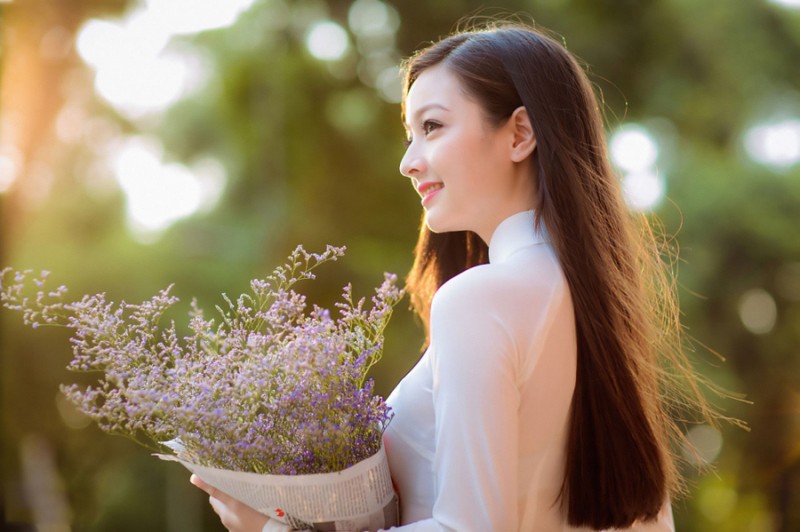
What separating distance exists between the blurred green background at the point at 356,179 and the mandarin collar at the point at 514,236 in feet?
15.3

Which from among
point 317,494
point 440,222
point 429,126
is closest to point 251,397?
point 317,494

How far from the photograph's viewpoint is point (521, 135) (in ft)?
5.08

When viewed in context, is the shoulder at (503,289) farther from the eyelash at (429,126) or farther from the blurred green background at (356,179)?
the blurred green background at (356,179)

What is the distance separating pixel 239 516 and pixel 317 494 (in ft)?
0.59

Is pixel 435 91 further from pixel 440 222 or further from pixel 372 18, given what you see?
pixel 372 18

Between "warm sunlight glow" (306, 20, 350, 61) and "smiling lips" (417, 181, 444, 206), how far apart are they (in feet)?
20.0

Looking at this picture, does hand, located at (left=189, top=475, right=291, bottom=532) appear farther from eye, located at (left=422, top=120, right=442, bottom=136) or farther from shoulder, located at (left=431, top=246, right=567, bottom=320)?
eye, located at (left=422, top=120, right=442, bottom=136)

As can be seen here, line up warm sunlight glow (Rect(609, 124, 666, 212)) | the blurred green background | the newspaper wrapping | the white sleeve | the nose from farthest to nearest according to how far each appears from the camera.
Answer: the blurred green background, warm sunlight glow (Rect(609, 124, 666, 212)), the nose, the newspaper wrapping, the white sleeve

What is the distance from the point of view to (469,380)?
1.26 metres

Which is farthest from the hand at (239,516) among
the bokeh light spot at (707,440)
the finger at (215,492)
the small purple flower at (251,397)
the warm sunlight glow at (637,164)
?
the bokeh light spot at (707,440)

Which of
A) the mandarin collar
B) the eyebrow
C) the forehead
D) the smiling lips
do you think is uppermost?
the forehead

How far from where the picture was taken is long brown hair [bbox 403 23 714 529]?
1432mm

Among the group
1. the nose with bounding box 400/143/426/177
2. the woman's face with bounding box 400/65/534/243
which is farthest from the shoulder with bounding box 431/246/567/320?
the nose with bounding box 400/143/426/177

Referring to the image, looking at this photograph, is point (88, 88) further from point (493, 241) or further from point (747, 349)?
point (493, 241)
